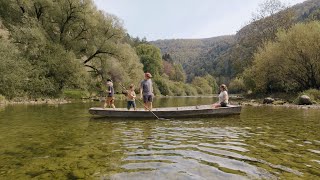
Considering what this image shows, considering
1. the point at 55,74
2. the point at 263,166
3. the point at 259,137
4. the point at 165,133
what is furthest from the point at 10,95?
the point at 263,166

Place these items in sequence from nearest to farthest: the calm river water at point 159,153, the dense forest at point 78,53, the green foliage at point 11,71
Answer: the calm river water at point 159,153 → the green foliage at point 11,71 → the dense forest at point 78,53

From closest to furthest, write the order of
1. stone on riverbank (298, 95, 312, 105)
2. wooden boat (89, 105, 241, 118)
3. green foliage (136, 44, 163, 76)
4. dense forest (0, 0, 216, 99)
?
1. wooden boat (89, 105, 241, 118)
2. stone on riverbank (298, 95, 312, 105)
3. dense forest (0, 0, 216, 99)
4. green foliage (136, 44, 163, 76)

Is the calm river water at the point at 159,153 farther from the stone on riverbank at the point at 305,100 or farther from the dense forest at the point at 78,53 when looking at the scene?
the dense forest at the point at 78,53

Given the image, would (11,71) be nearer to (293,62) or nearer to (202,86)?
(293,62)

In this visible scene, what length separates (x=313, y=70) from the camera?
114 feet

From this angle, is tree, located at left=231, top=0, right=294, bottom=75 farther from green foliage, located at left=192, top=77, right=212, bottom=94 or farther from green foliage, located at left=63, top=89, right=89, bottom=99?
green foliage, located at left=192, top=77, right=212, bottom=94

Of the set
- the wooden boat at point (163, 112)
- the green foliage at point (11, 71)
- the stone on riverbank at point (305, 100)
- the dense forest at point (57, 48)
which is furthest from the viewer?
the dense forest at point (57, 48)

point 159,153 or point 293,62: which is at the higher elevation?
point 293,62

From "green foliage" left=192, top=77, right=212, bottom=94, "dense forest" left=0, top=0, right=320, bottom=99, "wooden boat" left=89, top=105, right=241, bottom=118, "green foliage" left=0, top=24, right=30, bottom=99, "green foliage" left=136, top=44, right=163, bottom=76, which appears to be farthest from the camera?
"green foliage" left=192, top=77, right=212, bottom=94

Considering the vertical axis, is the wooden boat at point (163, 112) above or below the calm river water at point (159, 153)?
above

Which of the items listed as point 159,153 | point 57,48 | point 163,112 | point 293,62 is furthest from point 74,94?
point 159,153

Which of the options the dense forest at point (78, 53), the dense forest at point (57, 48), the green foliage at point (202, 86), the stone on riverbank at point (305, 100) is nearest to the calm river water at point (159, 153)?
the stone on riverbank at point (305, 100)

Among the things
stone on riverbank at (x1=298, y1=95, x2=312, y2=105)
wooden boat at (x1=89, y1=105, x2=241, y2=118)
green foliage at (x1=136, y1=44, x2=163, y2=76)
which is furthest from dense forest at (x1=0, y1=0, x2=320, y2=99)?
green foliage at (x1=136, y1=44, x2=163, y2=76)

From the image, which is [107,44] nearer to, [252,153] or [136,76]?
[136,76]
